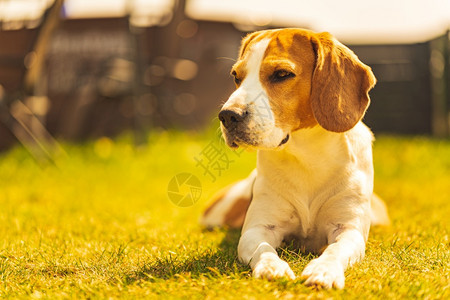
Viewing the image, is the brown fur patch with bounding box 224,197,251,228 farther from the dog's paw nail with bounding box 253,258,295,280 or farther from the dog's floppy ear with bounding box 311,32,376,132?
the dog's paw nail with bounding box 253,258,295,280

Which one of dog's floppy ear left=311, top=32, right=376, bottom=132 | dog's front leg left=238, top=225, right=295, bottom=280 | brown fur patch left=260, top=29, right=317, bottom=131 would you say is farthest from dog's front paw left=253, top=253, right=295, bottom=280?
dog's floppy ear left=311, top=32, right=376, bottom=132

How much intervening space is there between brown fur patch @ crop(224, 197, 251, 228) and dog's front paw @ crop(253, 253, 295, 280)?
1652 millimetres

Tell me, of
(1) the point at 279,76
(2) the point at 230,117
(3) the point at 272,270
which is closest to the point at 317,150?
(1) the point at 279,76

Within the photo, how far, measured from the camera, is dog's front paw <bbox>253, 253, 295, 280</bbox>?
7.67 ft

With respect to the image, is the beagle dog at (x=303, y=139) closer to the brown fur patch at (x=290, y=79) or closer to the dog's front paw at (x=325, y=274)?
the brown fur patch at (x=290, y=79)

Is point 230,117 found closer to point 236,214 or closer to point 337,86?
point 337,86

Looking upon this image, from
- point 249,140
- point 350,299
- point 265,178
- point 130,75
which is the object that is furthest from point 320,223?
point 130,75

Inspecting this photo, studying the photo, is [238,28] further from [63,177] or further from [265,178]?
[265,178]

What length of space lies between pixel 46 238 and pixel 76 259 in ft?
2.44

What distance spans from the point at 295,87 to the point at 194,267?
109 cm

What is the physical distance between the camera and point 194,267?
2.64 metres

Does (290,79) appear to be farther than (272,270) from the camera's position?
Yes

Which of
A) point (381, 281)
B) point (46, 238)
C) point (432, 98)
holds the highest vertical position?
point (381, 281)

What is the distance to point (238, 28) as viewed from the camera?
37.9 feet
